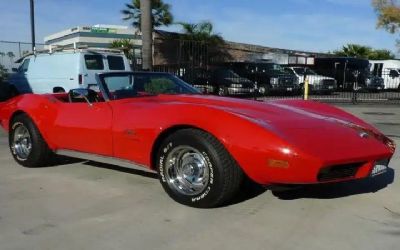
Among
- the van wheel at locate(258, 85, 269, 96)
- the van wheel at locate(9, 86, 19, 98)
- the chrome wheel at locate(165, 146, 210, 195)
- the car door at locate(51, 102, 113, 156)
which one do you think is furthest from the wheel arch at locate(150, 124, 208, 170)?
the van wheel at locate(258, 85, 269, 96)

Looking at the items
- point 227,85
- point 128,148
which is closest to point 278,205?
point 128,148

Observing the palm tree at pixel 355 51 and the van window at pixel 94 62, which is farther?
the palm tree at pixel 355 51

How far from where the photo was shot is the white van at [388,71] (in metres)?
30.9

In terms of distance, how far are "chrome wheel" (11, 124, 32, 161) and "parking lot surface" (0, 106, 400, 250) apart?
577mm

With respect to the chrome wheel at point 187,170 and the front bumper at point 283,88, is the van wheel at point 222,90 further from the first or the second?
the chrome wheel at point 187,170

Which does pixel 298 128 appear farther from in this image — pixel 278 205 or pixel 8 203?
pixel 8 203

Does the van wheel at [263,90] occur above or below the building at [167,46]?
below

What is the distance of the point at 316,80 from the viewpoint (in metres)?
26.9

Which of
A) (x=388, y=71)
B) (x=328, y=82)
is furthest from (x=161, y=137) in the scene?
(x=388, y=71)

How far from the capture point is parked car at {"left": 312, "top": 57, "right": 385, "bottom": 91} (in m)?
28.7

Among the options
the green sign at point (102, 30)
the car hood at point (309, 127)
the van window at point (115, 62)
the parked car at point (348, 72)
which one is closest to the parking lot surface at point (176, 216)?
the car hood at point (309, 127)

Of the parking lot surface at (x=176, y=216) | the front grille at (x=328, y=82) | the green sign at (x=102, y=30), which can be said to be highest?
the green sign at (x=102, y=30)

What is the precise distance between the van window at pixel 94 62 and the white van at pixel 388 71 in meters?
20.5

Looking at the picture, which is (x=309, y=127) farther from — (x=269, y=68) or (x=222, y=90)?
(x=269, y=68)
